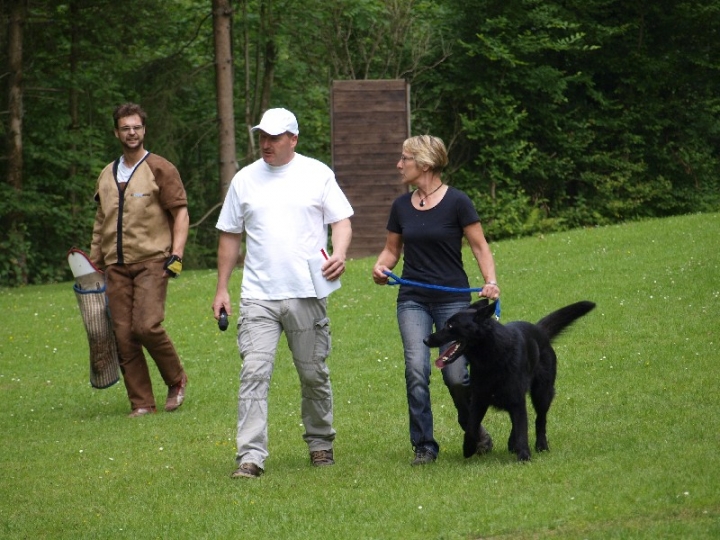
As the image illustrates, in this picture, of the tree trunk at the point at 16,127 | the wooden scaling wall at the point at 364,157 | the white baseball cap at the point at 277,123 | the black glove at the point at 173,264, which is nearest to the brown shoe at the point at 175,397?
the black glove at the point at 173,264

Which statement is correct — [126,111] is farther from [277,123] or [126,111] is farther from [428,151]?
[428,151]

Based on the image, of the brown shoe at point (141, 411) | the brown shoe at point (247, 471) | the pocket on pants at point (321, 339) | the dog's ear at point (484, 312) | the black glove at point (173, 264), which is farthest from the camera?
the brown shoe at point (141, 411)

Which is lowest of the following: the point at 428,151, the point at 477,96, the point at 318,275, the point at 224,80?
the point at 318,275

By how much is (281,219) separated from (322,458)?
61.9 inches

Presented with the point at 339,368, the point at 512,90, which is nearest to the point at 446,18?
the point at 512,90

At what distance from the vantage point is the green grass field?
5.44 m

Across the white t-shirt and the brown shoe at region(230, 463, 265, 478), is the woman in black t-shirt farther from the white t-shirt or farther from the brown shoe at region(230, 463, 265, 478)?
the brown shoe at region(230, 463, 265, 478)

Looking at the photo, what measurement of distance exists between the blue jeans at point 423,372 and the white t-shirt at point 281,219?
2.26 ft

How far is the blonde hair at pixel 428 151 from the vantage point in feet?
22.5

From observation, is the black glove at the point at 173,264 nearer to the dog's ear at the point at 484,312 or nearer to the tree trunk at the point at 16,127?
the dog's ear at the point at 484,312

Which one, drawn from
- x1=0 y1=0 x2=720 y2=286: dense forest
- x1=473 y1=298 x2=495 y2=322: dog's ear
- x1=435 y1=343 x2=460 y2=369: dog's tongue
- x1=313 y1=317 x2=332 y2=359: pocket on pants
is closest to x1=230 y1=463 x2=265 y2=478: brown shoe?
x1=313 y1=317 x2=332 y2=359: pocket on pants

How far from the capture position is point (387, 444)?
7797 millimetres

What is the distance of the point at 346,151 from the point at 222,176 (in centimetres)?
358

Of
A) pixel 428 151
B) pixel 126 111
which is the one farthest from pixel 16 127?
pixel 428 151
